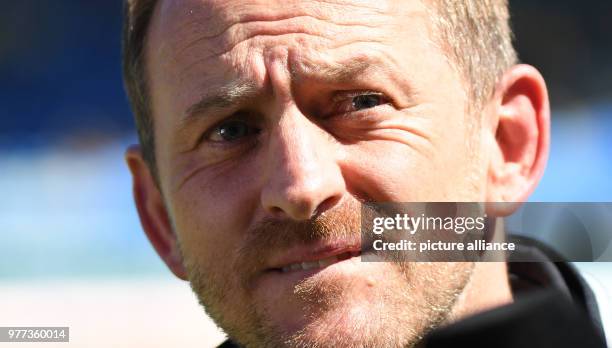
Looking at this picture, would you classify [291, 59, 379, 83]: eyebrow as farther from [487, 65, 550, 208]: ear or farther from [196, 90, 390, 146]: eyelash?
[487, 65, 550, 208]: ear

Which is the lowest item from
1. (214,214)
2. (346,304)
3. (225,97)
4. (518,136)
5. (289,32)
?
(346,304)

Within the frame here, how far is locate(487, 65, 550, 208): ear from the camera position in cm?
179

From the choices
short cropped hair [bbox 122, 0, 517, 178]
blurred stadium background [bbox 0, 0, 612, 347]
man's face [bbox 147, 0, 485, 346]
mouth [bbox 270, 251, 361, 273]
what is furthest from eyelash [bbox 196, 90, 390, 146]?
blurred stadium background [bbox 0, 0, 612, 347]

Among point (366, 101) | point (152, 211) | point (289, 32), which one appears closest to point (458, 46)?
point (366, 101)

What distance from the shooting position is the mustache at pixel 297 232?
1475mm

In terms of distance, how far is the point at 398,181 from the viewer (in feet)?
5.16

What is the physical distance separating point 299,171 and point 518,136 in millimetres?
656

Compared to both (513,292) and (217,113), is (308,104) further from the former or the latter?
(513,292)

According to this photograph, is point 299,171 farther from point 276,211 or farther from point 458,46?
point 458,46

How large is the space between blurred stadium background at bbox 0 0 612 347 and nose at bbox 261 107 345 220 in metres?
3.25

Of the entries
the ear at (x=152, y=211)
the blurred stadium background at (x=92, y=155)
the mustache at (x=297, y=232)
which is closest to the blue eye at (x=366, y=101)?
the mustache at (x=297, y=232)

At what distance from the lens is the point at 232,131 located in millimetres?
1696

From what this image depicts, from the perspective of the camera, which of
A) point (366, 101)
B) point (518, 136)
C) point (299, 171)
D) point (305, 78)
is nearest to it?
point (299, 171)

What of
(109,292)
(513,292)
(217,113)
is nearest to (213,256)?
(217,113)
